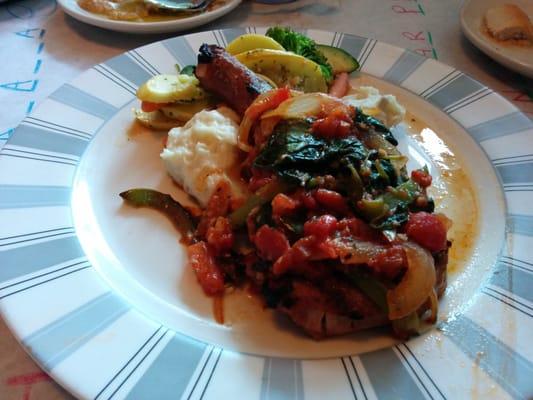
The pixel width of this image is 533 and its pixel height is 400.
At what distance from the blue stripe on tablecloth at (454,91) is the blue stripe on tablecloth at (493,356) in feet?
6.64

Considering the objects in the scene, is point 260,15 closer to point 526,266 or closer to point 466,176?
point 466,176

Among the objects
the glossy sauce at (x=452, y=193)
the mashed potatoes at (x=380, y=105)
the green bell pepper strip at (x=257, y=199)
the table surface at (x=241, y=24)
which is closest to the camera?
the green bell pepper strip at (x=257, y=199)

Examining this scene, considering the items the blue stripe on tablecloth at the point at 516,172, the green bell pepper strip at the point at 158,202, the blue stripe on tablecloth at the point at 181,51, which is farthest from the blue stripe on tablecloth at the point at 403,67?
the green bell pepper strip at the point at 158,202

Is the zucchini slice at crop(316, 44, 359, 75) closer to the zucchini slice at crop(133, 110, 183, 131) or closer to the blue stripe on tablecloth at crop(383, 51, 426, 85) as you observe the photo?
the blue stripe on tablecloth at crop(383, 51, 426, 85)

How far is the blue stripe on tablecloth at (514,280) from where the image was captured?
2.50 m

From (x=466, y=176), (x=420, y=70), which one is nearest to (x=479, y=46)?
(x=420, y=70)

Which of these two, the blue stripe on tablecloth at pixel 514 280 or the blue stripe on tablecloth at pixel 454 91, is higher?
the blue stripe on tablecloth at pixel 454 91

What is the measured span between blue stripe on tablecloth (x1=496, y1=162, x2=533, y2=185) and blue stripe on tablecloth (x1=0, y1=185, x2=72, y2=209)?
281cm

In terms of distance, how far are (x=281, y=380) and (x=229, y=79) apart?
215 cm

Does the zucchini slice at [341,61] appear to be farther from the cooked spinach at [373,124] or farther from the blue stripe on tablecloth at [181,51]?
the cooked spinach at [373,124]

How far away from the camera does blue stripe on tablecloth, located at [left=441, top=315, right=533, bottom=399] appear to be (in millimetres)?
2061

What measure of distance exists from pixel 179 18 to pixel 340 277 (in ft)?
11.5

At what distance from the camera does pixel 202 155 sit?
10.4 ft

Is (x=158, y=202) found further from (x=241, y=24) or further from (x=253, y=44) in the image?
(x=241, y=24)
